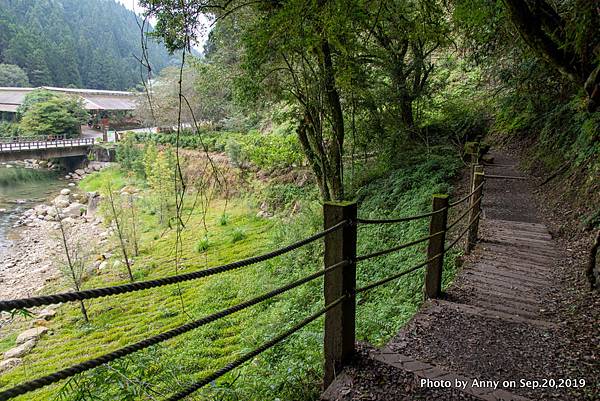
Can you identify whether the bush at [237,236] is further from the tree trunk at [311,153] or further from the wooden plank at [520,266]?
the wooden plank at [520,266]

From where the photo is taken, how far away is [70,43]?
47.4 metres

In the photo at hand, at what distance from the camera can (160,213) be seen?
664 inches

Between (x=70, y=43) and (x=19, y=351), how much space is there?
50.8 meters

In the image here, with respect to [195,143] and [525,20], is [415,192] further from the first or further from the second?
[195,143]

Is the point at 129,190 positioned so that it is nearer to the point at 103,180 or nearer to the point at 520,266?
the point at 103,180

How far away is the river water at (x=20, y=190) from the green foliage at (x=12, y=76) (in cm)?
1545

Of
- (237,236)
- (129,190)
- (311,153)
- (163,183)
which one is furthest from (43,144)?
(311,153)

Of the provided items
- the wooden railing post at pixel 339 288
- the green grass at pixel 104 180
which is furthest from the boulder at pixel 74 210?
the wooden railing post at pixel 339 288

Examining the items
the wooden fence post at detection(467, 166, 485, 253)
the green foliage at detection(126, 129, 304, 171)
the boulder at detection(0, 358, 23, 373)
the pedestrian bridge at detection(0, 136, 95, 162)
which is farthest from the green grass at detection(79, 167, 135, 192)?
the wooden fence post at detection(467, 166, 485, 253)

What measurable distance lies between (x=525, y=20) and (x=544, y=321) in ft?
11.7

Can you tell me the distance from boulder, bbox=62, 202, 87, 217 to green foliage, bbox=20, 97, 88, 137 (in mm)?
11173

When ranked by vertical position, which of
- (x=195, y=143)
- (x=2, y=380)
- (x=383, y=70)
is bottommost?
(x=2, y=380)

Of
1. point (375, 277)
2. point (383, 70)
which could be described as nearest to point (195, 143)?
point (383, 70)

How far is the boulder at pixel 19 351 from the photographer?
8.42m
